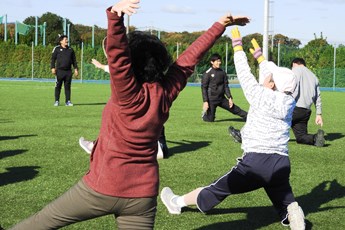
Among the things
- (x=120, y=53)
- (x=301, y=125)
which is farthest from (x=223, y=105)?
(x=120, y=53)

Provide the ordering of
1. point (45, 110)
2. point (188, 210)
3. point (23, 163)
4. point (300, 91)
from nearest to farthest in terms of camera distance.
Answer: point (188, 210) < point (23, 163) < point (300, 91) < point (45, 110)

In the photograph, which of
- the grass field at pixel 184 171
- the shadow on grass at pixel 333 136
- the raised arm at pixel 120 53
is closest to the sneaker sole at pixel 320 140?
the grass field at pixel 184 171

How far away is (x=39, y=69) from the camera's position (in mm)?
55906

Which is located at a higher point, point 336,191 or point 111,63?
point 111,63

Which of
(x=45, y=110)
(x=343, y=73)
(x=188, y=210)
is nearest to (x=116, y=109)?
(x=188, y=210)

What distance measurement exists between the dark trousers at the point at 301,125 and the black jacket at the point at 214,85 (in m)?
4.71

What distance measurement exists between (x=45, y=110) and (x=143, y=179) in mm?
15417

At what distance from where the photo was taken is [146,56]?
3467mm

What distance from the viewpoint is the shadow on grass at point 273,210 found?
5754 mm

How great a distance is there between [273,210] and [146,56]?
333 cm

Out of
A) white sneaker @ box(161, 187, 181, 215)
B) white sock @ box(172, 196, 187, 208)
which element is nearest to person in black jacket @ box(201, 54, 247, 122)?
white sneaker @ box(161, 187, 181, 215)

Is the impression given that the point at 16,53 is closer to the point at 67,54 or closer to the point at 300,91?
the point at 67,54

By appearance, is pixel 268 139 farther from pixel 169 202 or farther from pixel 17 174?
pixel 17 174

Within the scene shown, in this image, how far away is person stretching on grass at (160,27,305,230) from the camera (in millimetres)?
5219
